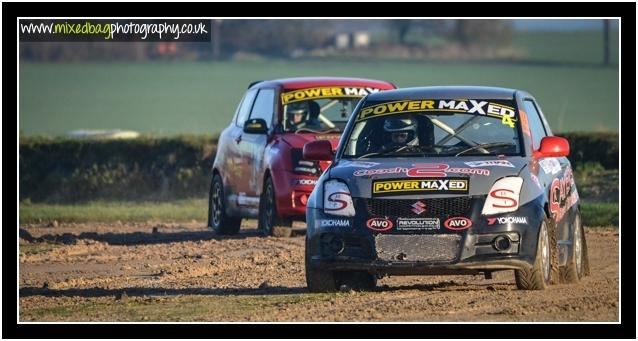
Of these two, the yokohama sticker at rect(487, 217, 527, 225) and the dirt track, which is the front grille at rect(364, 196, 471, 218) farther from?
the dirt track

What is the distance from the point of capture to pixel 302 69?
58.4 metres

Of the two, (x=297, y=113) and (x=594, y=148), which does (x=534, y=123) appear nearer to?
(x=297, y=113)

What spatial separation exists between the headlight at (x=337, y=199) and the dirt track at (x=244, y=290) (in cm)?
66

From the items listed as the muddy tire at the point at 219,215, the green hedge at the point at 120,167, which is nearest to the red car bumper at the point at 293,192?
the muddy tire at the point at 219,215

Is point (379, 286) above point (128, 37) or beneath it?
beneath

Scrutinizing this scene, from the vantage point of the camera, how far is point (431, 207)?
12.7m

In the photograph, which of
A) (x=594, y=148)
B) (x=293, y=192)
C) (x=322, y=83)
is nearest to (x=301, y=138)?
(x=293, y=192)

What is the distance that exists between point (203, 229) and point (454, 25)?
154 ft

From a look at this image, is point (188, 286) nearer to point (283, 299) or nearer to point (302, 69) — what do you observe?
point (283, 299)

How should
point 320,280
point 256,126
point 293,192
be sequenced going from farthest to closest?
point 256,126 < point 293,192 < point 320,280

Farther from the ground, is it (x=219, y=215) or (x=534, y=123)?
(x=534, y=123)

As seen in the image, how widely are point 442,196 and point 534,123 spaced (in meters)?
1.95

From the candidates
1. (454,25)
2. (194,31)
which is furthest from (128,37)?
(454,25)

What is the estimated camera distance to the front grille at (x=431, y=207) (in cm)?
1270
